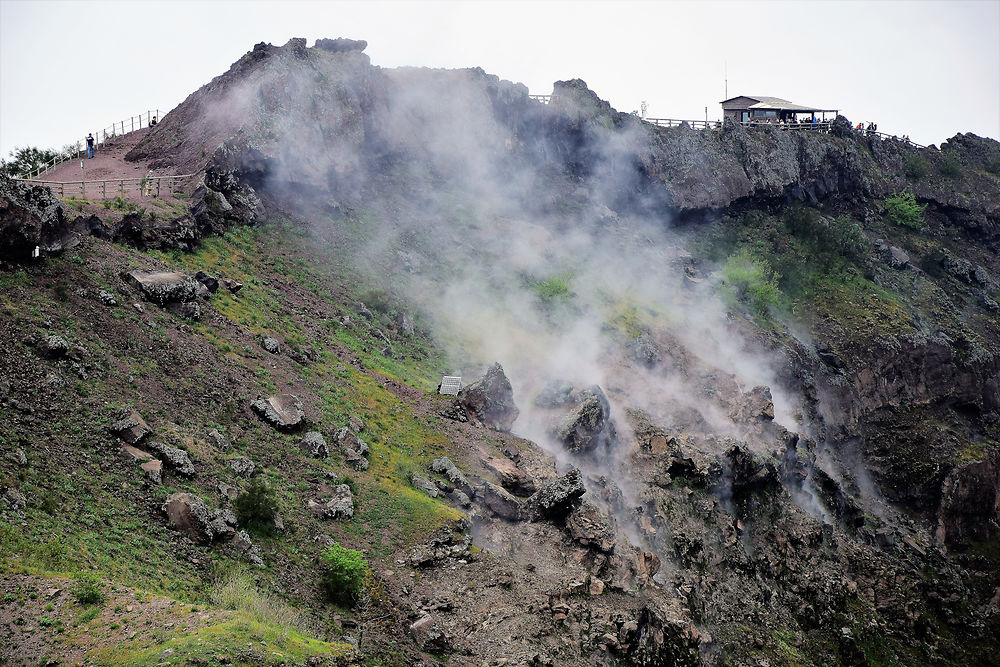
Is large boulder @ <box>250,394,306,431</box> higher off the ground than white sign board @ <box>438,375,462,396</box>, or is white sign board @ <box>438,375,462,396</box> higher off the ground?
large boulder @ <box>250,394,306,431</box>

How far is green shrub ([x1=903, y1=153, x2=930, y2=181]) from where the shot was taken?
79.6m

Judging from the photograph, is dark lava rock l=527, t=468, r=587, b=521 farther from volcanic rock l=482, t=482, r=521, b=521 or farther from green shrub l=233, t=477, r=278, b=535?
green shrub l=233, t=477, r=278, b=535

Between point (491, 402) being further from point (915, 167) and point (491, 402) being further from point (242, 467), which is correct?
point (915, 167)

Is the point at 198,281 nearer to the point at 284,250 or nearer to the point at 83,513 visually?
the point at 284,250

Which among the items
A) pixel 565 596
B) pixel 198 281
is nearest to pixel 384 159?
pixel 198 281

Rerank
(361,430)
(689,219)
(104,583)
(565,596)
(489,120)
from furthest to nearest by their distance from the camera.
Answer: (689,219) → (489,120) → (361,430) → (565,596) → (104,583)

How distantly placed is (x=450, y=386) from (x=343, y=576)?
49.0 ft

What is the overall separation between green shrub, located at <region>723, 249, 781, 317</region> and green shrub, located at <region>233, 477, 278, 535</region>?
42876 millimetres

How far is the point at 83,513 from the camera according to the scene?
1892cm

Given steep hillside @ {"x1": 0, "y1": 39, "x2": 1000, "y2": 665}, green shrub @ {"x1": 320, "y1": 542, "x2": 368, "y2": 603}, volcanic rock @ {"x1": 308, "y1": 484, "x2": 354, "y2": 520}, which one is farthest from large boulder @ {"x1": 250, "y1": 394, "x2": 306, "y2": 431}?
green shrub @ {"x1": 320, "y1": 542, "x2": 368, "y2": 603}

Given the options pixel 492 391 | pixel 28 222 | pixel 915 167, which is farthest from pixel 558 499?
pixel 915 167

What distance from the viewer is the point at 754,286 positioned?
192 ft

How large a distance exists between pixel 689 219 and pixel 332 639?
55844mm

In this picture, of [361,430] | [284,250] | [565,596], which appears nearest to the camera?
[565,596]
